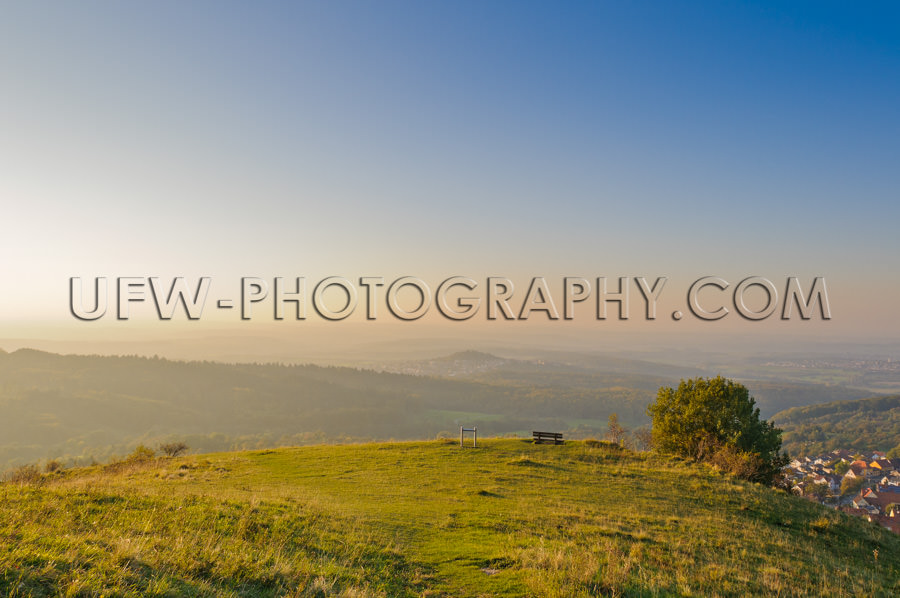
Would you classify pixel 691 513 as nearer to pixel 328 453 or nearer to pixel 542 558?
pixel 542 558

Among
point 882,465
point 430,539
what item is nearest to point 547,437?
point 430,539

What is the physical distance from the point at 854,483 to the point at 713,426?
5740 centimetres

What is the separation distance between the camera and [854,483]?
223 feet

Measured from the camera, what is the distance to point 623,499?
19922 mm

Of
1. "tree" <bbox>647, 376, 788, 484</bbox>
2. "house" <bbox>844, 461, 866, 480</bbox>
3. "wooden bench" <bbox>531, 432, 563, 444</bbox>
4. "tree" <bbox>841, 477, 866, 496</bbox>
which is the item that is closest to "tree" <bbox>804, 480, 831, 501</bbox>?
"tree" <bbox>841, 477, 866, 496</bbox>

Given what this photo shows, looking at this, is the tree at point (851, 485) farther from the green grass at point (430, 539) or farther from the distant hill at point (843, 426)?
the green grass at point (430, 539)

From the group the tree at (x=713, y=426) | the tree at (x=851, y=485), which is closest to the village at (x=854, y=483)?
the tree at (x=851, y=485)

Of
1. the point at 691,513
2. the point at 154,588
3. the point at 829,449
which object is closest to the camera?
the point at 154,588

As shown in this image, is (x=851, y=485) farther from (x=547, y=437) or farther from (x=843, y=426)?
(x=843, y=426)

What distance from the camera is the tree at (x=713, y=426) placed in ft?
110

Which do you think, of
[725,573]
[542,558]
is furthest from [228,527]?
[725,573]

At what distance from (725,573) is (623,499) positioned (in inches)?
393

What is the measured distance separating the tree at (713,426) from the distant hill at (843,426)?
92507 mm

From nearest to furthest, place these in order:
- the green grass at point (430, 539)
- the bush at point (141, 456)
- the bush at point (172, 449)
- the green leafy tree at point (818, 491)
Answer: the green grass at point (430, 539)
the bush at point (141, 456)
the bush at point (172, 449)
the green leafy tree at point (818, 491)
